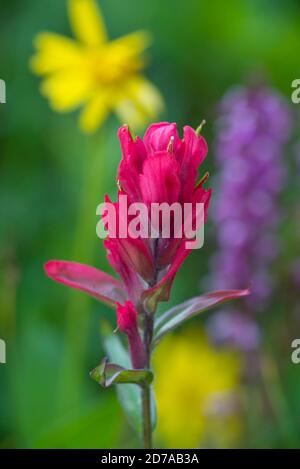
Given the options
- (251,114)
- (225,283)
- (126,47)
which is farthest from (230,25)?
(225,283)

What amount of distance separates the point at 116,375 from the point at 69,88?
0.69m

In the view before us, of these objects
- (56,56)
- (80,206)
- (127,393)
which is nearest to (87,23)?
(56,56)

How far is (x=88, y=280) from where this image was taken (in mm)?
605

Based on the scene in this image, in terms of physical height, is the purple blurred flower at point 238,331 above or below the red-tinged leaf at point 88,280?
below

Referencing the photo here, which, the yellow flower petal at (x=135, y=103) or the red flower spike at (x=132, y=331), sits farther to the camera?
the yellow flower petal at (x=135, y=103)

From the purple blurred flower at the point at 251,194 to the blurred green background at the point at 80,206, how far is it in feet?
0.21

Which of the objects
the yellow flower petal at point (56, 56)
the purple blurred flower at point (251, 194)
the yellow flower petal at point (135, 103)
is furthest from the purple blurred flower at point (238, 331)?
the yellow flower petal at point (56, 56)

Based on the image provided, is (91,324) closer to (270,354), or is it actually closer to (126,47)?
(270,354)

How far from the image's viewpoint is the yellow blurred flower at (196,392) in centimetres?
115

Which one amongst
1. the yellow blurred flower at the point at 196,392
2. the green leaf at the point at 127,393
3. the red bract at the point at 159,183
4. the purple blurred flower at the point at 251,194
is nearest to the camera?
the red bract at the point at 159,183

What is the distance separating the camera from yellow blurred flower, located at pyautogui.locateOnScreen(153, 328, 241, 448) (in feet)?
3.77

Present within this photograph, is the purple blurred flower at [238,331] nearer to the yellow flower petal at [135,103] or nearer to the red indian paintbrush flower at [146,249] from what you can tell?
the yellow flower petal at [135,103]

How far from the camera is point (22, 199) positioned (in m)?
1.37

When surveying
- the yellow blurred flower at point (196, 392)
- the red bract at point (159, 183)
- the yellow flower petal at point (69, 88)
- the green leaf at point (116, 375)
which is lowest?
the yellow blurred flower at point (196, 392)
